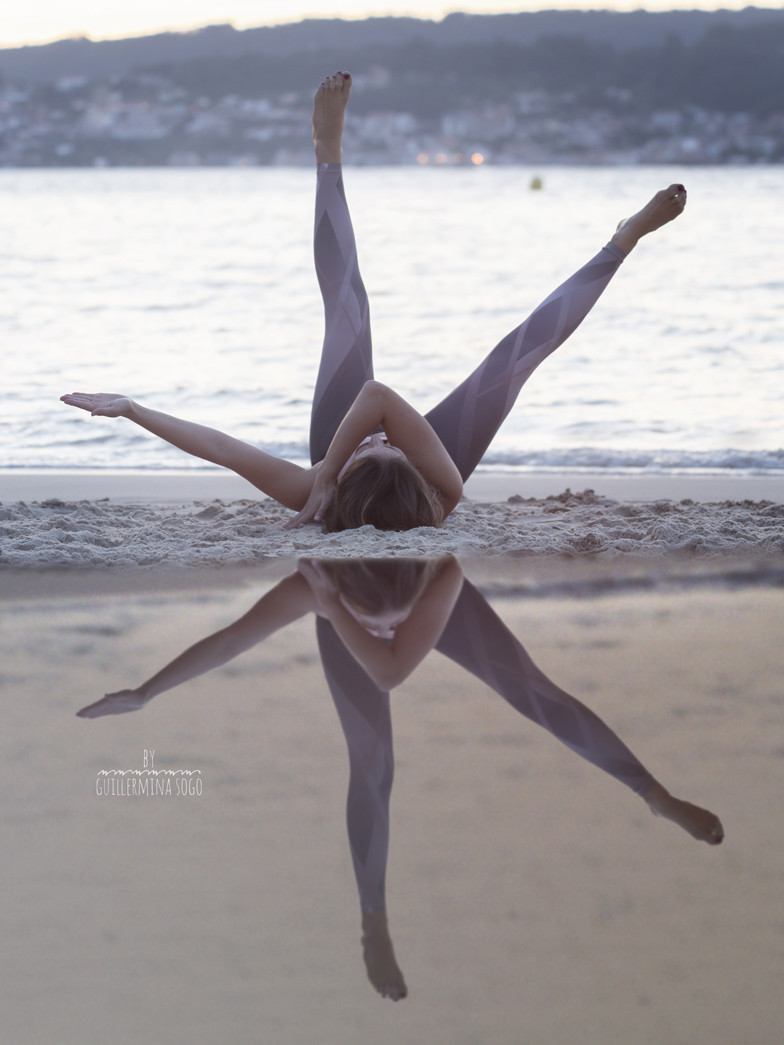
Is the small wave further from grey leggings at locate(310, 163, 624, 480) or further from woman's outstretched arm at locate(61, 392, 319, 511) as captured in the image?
woman's outstretched arm at locate(61, 392, 319, 511)

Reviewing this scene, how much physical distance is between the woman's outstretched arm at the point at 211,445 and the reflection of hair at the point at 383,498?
124 millimetres

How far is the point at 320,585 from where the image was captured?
228 centimetres

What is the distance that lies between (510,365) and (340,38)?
38.3 m

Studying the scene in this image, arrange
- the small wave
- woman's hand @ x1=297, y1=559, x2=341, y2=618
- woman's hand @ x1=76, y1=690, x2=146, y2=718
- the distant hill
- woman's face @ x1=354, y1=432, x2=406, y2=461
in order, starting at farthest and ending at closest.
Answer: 1. the distant hill
2. the small wave
3. woman's face @ x1=354, y1=432, x2=406, y2=461
4. woman's hand @ x1=297, y1=559, x2=341, y2=618
5. woman's hand @ x1=76, y1=690, x2=146, y2=718

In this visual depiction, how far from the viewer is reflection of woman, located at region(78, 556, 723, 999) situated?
128 cm

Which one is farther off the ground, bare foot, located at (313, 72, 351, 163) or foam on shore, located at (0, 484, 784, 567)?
bare foot, located at (313, 72, 351, 163)

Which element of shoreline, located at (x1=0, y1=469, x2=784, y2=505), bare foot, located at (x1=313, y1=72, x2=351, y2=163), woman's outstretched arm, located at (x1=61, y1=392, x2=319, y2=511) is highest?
bare foot, located at (x1=313, y1=72, x2=351, y2=163)

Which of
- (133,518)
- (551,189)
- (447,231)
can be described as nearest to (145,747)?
(133,518)

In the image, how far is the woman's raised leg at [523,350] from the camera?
2.81m

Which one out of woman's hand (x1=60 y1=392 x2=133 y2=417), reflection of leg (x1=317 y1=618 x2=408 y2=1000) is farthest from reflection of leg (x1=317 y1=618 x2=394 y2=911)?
woman's hand (x1=60 y1=392 x2=133 y2=417)

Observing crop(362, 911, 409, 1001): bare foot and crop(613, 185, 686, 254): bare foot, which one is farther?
crop(613, 185, 686, 254): bare foot

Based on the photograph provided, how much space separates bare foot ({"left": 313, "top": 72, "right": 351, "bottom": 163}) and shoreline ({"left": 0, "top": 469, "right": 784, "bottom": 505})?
1054 mm

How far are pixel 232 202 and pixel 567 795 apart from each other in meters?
21.5

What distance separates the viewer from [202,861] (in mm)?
1228
